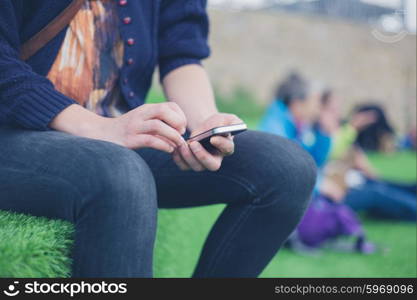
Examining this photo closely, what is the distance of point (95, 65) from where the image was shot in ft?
3.77

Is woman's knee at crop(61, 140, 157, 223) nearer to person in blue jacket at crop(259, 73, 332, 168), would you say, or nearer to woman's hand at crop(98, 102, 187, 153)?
woman's hand at crop(98, 102, 187, 153)

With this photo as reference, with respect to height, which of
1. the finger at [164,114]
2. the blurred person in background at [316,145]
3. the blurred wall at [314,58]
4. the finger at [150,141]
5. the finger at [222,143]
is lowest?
the blurred wall at [314,58]

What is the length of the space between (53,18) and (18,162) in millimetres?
321

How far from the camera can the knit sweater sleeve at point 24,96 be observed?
0.93 meters

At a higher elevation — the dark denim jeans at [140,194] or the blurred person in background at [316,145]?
the dark denim jeans at [140,194]

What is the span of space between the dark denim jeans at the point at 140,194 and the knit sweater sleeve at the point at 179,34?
313mm

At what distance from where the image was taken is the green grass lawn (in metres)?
0.87

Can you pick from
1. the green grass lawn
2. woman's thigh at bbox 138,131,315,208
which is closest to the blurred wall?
the green grass lawn

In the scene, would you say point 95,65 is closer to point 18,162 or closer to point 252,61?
point 18,162

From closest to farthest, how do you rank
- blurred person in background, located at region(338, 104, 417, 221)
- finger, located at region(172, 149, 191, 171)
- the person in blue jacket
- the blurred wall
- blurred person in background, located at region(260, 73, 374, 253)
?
finger, located at region(172, 149, 191, 171) < blurred person in background, located at region(260, 73, 374, 253) < the person in blue jacket < blurred person in background, located at region(338, 104, 417, 221) < the blurred wall

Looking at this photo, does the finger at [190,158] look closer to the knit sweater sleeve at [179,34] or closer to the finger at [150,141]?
the finger at [150,141]

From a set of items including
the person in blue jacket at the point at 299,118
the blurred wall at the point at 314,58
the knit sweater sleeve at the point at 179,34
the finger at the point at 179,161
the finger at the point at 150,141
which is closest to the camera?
the finger at the point at 150,141

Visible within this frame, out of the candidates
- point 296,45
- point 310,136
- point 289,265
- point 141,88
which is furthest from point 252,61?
point 141,88

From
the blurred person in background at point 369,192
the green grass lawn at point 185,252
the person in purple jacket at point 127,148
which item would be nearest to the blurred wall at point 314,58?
the blurred person in background at point 369,192
